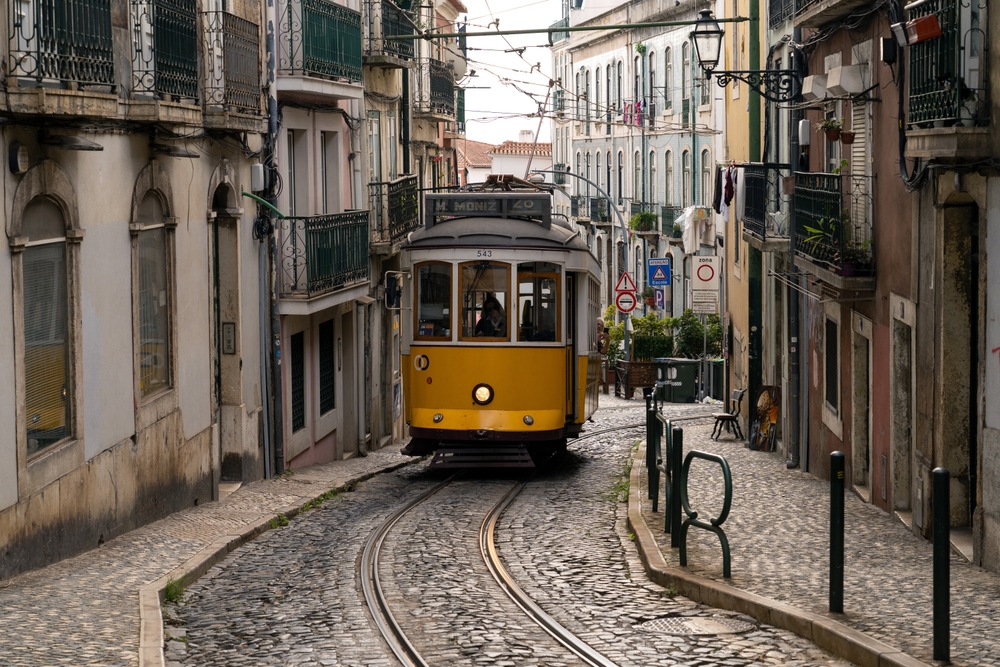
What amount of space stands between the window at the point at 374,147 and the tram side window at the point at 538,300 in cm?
860

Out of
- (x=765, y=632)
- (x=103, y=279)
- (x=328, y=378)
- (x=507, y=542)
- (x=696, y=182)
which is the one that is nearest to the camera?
(x=765, y=632)

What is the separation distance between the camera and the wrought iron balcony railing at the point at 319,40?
749 inches

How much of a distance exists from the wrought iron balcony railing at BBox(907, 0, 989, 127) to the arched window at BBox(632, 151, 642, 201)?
120ft

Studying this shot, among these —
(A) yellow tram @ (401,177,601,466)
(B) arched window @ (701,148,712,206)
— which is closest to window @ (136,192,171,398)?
(A) yellow tram @ (401,177,601,466)

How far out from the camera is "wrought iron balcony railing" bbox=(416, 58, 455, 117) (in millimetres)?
31578

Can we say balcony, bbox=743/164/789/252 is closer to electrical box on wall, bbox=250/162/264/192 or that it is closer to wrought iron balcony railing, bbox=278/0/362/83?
wrought iron balcony railing, bbox=278/0/362/83

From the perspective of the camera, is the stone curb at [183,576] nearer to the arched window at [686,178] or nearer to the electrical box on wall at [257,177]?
the electrical box on wall at [257,177]

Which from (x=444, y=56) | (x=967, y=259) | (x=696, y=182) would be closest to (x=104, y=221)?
(x=967, y=259)

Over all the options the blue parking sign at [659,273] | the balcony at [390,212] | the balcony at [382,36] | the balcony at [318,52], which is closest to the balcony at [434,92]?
the balcony at [382,36]

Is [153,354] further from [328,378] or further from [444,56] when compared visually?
[444,56]

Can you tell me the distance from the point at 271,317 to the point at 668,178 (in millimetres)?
27612

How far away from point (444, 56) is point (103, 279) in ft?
86.8

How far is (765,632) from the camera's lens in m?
8.56

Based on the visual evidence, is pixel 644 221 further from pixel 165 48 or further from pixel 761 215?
pixel 165 48
